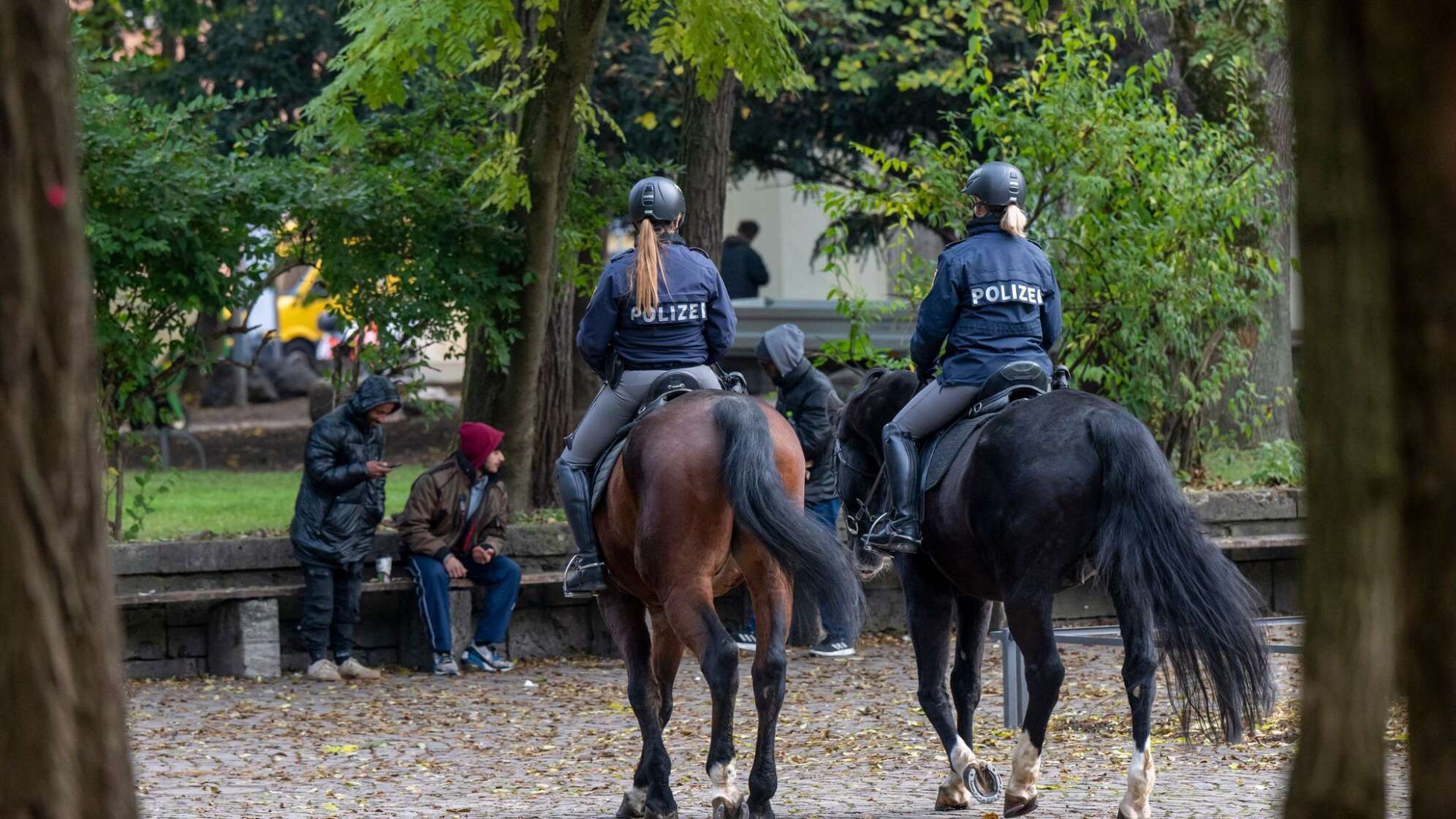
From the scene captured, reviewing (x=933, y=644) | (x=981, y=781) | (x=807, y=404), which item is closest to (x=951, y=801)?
(x=981, y=781)

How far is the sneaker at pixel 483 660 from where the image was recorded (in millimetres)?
12828

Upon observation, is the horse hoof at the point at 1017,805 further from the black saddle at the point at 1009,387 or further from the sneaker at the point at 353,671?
the sneaker at the point at 353,671

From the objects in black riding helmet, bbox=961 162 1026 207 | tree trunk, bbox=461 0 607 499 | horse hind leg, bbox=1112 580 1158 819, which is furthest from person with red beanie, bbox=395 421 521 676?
horse hind leg, bbox=1112 580 1158 819

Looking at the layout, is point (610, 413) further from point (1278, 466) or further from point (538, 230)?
point (1278, 466)

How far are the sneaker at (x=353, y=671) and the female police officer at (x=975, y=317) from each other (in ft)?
17.2

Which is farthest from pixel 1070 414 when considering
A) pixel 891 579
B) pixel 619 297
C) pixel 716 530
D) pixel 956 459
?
pixel 891 579

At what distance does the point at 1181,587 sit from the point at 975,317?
1612 mm

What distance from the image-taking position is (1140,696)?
718 cm

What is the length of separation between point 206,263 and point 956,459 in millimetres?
6458

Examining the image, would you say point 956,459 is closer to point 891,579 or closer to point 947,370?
point 947,370

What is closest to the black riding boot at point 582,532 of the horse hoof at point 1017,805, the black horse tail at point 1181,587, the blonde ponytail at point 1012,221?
the horse hoof at point 1017,805

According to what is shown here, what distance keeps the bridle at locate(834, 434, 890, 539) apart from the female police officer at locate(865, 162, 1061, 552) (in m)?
0.32

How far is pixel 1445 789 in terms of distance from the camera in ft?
9.14

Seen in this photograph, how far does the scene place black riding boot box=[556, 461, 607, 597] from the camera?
8086mm
